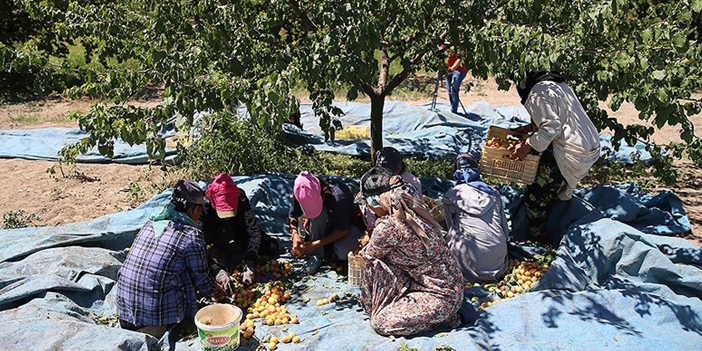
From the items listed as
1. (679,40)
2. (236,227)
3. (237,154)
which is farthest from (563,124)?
(237,154)

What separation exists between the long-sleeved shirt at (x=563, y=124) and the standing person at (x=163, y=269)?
273 cm

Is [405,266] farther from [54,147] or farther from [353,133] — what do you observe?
[54,147]

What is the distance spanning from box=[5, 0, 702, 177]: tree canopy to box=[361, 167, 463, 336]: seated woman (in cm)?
87

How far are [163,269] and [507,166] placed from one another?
9.37 ft

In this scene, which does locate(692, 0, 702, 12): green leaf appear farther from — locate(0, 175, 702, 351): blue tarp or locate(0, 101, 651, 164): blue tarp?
locate(0, 101, 651, 164): blue tarp

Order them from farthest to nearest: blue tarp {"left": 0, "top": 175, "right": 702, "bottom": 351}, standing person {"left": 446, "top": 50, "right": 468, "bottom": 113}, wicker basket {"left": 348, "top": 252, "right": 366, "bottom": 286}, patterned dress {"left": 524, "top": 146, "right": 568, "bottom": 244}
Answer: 1. standing person {"left": 446, "top": 50, "right": 468, "bottom": 113}
2. patterned dress {"left": 524, "top": 146, "right": 568, "bottom": 244}
3. wicker basket {"left": 348, "top": 252, "right": 366, "bottom": 286}
4. blue tarp {"left": 0, "top": 175, "right": 702, "bottom": 351}

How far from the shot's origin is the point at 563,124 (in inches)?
190

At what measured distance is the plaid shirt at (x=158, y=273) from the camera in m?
3.95

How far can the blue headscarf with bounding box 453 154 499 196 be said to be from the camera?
4668 mm

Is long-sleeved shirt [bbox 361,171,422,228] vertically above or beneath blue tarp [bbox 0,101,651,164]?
above

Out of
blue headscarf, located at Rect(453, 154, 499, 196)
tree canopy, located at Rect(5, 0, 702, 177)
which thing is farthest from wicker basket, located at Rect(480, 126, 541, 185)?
tree canopy, located at Rect(5, 0, 702, 177)

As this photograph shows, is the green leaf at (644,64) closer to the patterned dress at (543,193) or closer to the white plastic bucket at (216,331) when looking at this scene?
the patterned dress at (543,193)

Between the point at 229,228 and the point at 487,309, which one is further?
the point at 229,228

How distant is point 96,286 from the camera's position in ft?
14.7
